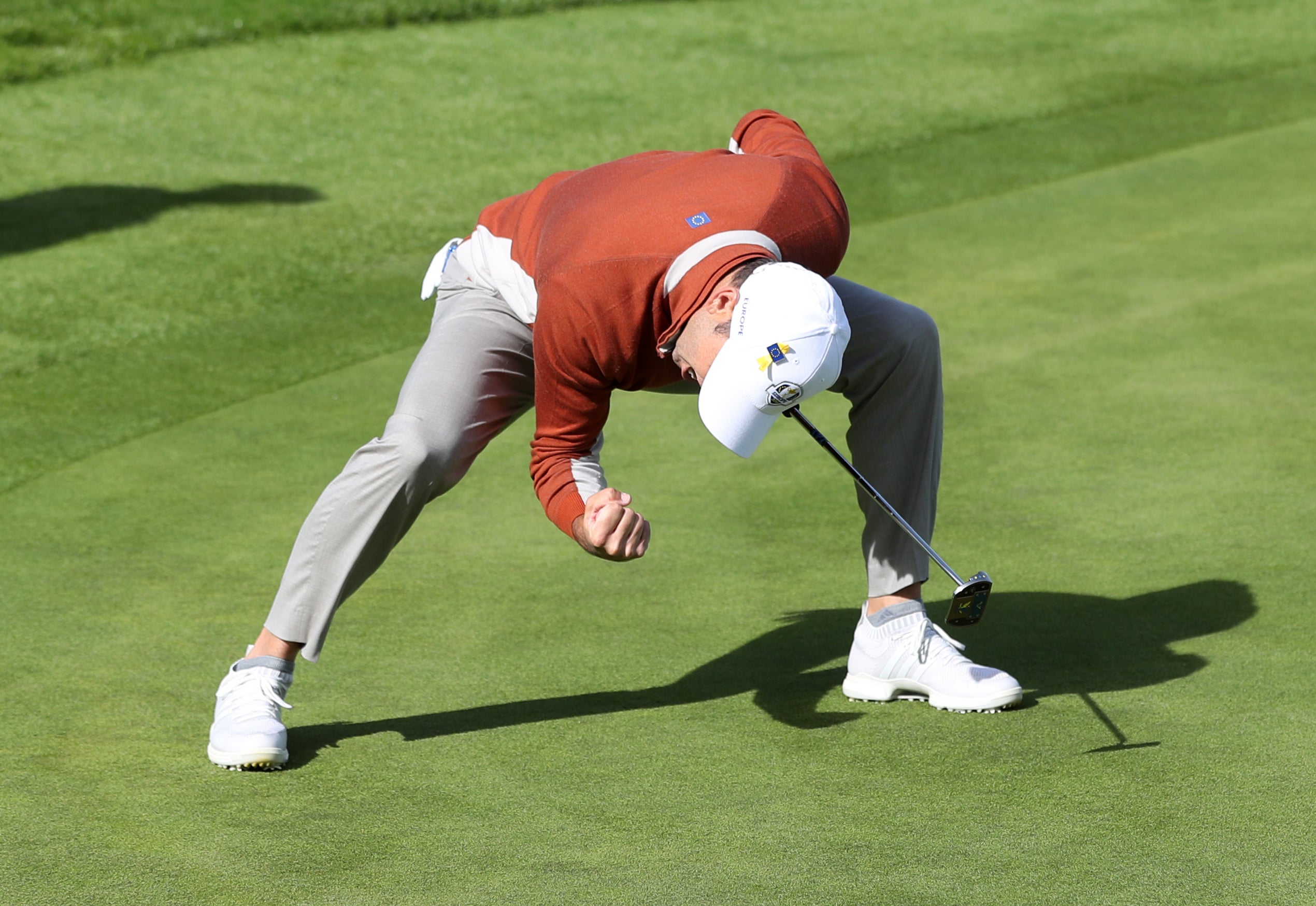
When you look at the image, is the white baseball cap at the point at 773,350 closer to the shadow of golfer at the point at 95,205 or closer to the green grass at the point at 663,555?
the green grass at the point at 663,555

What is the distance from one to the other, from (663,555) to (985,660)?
948 mm

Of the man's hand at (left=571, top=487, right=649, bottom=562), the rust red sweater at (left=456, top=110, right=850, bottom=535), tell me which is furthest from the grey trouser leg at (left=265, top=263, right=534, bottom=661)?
the man's hand at (left=571, top=487, right=649, bottom=562)

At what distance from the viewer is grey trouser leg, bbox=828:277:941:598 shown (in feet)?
11.0

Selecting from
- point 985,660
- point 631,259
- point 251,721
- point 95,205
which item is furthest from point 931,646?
point 95,205

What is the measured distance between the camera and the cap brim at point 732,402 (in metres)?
2.84

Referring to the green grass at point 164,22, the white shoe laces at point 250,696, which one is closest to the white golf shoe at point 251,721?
the white shoe laces at point 250,696

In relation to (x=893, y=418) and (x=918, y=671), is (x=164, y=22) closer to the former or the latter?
(x=893, y=418)

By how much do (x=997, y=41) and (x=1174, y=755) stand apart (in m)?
8.50

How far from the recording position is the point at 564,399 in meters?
3.04

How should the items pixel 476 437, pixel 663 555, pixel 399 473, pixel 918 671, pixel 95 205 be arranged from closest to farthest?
pixel 399 473
pixel 476 437
pixel 918 671
pixel 663 555
pixel 95 205

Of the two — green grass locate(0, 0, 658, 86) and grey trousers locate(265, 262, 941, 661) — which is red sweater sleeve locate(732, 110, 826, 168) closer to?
grey trousers locate(265, 262, 941, 661)

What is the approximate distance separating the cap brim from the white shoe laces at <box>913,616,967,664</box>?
759 millimetres

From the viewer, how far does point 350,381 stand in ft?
18.5

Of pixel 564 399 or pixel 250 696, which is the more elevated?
pixel 564 399
